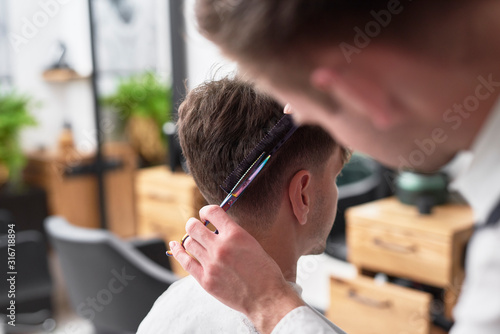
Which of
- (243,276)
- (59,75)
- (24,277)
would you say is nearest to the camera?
(243,276)

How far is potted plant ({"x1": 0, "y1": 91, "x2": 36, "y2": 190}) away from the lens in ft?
11.8

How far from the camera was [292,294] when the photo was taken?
2.48 ft

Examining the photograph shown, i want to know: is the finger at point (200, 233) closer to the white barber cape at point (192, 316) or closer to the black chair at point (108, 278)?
the white barber cape at point (192, 316)

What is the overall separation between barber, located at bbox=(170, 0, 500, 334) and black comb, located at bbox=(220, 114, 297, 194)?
33 centimetres

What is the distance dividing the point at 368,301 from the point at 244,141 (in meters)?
1.25

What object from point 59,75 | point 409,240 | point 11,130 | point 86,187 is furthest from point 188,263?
point 59,75

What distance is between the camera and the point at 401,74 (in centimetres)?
44

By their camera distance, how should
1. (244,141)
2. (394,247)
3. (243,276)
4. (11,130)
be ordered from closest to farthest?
(243,276) → (244,141) → (394,247) → (11,130)

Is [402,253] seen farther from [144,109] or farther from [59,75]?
[59,75]

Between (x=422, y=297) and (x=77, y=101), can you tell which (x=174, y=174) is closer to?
(x=77, y=101)

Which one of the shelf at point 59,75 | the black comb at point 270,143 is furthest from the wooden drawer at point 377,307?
the shelf at point 59,75

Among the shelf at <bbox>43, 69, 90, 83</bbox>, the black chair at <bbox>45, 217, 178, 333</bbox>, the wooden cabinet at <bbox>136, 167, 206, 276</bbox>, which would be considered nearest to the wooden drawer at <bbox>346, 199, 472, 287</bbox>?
the black chair at <bbox>45, 217, 178, 333</bbox>

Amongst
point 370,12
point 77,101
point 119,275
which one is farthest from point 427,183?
point 77,101

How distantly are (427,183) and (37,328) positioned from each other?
1.78 metres
